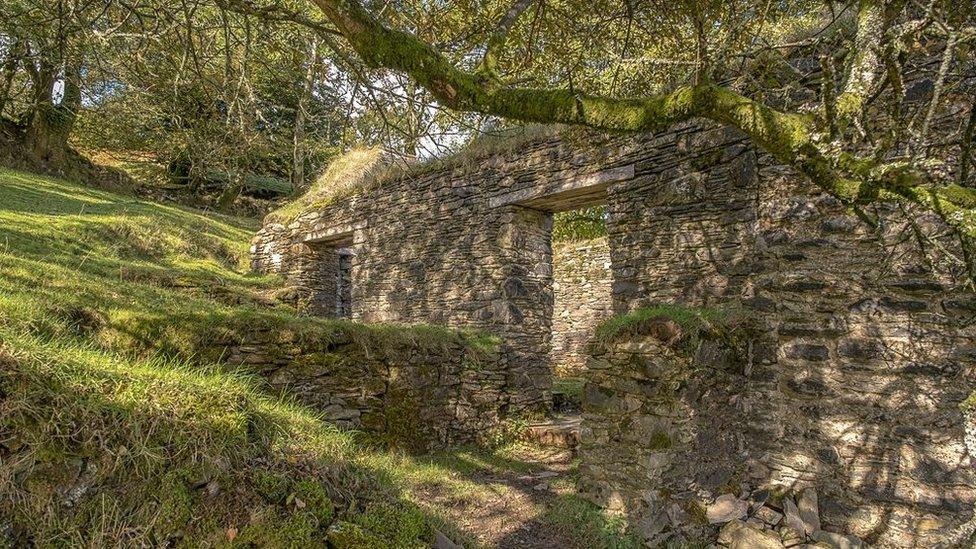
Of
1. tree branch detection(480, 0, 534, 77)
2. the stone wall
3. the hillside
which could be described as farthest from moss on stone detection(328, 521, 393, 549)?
the stone wall

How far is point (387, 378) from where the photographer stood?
5.86 metres

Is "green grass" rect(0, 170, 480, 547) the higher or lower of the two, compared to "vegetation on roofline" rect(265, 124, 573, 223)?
lower

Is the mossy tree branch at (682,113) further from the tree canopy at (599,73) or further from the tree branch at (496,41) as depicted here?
the tree branch at (496,41)

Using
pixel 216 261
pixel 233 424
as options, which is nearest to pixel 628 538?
pixel 233 424

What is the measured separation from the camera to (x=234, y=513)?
221 centimetres

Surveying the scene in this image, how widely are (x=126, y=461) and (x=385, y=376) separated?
12.1ft

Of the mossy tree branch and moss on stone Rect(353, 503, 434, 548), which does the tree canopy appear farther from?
moss on stone Rect(353, 503, 434, 548)

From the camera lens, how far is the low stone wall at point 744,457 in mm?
3805

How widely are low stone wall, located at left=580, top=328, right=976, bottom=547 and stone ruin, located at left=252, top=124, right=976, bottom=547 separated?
0.04ft

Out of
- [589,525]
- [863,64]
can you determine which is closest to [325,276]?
[589,525]

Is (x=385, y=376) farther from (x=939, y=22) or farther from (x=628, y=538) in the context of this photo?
(x=939, y=22)

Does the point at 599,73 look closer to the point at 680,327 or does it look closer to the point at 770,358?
the point at 680,327

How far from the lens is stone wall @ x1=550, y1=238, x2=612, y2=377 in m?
11.6

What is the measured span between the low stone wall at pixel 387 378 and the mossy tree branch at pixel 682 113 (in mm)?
2948
